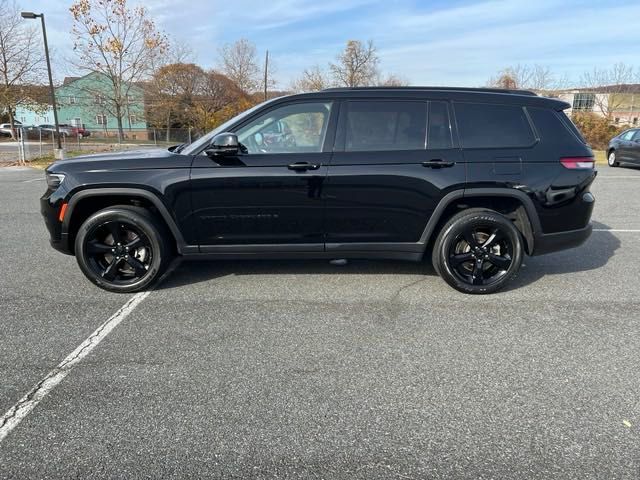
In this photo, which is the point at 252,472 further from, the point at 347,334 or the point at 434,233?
the point at 434,233

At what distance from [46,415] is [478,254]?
3.51 m

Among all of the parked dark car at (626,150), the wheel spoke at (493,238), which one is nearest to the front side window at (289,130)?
the wheel spoke at (493,238)

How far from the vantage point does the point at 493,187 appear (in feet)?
12.6

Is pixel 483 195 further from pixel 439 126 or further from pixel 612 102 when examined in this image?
pixel 612 102

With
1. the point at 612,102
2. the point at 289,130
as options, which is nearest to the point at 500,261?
the point at 289,130

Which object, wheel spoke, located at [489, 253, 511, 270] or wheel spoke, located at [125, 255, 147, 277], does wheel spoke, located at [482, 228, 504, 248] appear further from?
wheel spoke, located at [125, 255, 147, 277]

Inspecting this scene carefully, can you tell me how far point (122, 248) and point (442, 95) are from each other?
3.29 metres

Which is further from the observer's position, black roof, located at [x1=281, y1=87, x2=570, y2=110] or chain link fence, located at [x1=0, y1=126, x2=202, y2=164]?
chain link fence, located at [x1=0, y1=126, x2=202, y2=164]

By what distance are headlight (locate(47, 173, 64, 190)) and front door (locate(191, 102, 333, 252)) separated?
1.21 meters

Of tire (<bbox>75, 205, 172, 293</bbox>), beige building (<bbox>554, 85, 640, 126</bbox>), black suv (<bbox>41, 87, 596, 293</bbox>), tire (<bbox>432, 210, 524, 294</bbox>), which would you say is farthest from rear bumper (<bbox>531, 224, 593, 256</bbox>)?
beige building (<bbox>554, 85, 640, 126</bbox>)

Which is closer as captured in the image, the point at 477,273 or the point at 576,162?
the point at 576,162

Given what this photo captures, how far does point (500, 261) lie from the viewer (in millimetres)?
3979

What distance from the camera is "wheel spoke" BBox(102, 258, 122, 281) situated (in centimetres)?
397

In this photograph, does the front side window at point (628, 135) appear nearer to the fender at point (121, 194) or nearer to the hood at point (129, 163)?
the hood at point (129, 163)
